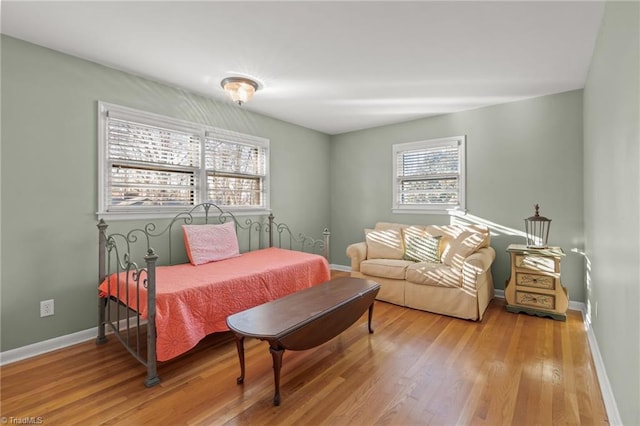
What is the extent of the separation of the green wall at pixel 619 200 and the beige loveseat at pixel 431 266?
0.95m

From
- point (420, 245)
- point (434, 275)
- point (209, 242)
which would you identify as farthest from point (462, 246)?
point (209, 242)

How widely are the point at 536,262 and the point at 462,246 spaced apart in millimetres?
717

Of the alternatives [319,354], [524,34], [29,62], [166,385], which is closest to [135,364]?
[166,385]

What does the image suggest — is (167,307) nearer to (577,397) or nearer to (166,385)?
(166,385)

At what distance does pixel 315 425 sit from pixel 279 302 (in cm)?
86

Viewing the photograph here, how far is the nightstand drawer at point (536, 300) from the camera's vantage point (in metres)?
3.00

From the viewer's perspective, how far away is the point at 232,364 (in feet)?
7.28

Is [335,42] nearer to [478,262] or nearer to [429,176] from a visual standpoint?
[478,262]

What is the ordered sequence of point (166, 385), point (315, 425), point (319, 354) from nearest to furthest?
point (315, 425) → point (166, 385) → point (319, 354)

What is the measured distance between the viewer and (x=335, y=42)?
2.29 meters

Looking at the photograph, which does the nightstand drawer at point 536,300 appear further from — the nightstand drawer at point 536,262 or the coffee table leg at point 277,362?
the coffee table leg at point 277,362

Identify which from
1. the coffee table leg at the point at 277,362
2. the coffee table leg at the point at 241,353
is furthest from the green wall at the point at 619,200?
the coffee table leg at the point at 241,353

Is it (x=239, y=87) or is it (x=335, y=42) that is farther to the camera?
(x=239, y=87)

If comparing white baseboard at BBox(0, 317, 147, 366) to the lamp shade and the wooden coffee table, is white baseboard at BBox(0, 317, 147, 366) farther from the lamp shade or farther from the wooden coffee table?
the lamp shade
